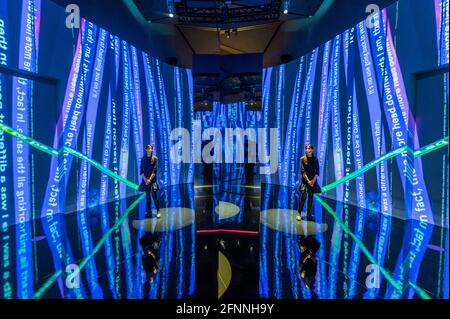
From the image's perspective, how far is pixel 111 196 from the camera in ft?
16.1

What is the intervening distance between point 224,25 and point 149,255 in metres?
3.16

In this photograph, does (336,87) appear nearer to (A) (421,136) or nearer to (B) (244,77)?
(A) (421,136)

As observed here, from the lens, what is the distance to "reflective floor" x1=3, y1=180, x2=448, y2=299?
191 cm

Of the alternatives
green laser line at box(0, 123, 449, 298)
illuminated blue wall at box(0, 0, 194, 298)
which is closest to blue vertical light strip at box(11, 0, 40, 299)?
illuminated blue wall at box(0, 0, 194, 298)

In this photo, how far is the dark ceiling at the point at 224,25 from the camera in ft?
11.1

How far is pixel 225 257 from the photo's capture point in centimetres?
248

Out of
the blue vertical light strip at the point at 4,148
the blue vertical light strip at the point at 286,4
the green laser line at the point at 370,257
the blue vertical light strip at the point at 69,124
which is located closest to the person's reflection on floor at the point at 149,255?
the blue vertical light strip at the point at 69,124

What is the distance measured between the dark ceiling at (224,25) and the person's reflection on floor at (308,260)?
2.66 m

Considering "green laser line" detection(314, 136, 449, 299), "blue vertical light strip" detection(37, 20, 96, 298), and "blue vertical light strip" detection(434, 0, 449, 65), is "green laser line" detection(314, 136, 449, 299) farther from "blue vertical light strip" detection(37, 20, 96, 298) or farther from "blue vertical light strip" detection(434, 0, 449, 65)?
"blue vertical light strip" detection(37, 20, 96, 298)

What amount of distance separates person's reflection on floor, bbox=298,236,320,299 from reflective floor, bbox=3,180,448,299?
1.6 inches

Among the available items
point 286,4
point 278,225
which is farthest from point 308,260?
point 286,4

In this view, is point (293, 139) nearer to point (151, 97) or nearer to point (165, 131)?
point (165, 131)

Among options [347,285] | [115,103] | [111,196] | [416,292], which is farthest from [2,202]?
[416,292]

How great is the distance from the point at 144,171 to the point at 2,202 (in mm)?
1944
